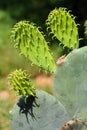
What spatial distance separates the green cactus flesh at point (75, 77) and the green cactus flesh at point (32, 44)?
121 millimetres

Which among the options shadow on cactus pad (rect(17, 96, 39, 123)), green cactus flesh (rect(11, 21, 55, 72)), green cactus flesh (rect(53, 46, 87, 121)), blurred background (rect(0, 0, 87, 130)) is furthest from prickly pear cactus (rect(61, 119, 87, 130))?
blurred background (rect(0, 0, 87, 130))

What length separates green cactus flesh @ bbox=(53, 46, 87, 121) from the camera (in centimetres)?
234

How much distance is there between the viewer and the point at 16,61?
7078mm

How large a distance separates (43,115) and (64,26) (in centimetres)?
41

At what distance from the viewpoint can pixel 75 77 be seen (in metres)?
2.35

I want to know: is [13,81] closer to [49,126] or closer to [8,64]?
[49,126]

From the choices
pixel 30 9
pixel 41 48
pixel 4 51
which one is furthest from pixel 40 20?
pixel 41 48

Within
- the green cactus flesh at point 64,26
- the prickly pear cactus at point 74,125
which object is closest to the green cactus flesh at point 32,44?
the green cactus flesh at point 64,26

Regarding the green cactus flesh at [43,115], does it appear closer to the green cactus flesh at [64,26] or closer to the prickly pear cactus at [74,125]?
the prickly pear cactus at [74,125]

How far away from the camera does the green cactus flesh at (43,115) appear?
92.5 inches

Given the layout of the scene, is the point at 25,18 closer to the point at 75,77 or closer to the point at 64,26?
the point at 64,26

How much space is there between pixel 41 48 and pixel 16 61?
465 centimetres

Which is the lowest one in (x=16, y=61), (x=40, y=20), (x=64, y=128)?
(x=64, y=128)

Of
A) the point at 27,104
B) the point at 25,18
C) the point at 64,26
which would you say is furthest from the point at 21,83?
the point at 25,18
